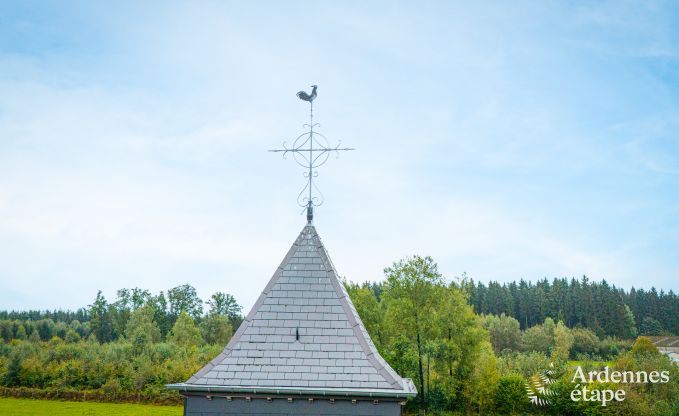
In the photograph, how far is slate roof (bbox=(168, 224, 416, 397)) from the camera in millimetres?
8383

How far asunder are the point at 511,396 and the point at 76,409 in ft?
110

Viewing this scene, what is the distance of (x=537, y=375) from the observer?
45.5m

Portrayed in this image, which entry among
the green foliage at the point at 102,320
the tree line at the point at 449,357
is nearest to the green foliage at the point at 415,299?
the tree line at the point at 449,357

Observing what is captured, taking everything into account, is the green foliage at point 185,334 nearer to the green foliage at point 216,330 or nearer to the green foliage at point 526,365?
the green foliage at point 216,330

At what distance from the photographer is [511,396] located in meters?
41.8

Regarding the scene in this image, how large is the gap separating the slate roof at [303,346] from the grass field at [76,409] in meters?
34.5

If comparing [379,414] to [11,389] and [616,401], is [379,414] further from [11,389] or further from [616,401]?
[11,389]

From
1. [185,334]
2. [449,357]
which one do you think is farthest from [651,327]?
[185,334]

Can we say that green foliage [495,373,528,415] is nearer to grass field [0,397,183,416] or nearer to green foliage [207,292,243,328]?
grass field [0,397,183,416]

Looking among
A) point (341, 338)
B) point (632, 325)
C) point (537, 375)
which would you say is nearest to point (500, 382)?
point (537, 375)

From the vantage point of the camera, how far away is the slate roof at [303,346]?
27.5 feet

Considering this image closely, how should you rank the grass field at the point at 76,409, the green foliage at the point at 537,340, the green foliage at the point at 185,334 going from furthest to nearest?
1. the green foliage at the point at 537,340
2. the green foliage at the point at 185,334
3. the grass field at the point at 76,409

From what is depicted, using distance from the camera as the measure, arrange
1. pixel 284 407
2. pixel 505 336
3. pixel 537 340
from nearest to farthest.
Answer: pixel 284 407, pixel 537 340, pixel 505 336

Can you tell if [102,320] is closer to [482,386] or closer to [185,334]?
[185,334]
